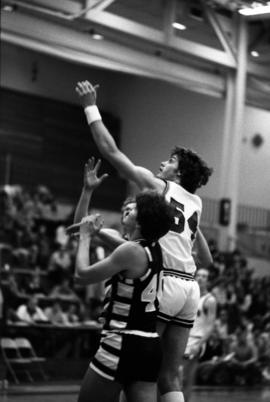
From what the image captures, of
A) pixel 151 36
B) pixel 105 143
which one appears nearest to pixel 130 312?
pixel 105 143

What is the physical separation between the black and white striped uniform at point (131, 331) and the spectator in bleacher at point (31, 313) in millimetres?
11431

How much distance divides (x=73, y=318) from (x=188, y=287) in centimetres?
1193

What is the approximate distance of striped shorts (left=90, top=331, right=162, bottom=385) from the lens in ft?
16.6

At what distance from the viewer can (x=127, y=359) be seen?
5074 millimetres

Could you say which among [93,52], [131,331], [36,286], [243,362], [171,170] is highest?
[93,52]

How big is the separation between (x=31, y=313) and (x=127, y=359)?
12.1 meters

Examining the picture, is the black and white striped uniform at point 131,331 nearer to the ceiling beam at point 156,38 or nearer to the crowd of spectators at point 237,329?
the crowd of spectators at point 237,329

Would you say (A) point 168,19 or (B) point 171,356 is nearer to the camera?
(B) point 171,356

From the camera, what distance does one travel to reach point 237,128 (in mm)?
26812

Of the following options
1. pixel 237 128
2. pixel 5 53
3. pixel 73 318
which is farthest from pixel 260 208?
pixel 73 318

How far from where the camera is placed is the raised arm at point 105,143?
5.70m

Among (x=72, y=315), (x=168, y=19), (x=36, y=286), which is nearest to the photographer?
(x=72, y=315)

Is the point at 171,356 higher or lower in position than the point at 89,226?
lower

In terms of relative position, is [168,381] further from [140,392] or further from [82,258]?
[82,258]
